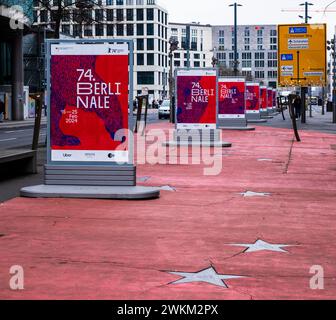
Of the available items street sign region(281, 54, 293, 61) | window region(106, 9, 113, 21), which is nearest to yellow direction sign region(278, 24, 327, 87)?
street sign region(281, 54, 293, 61)

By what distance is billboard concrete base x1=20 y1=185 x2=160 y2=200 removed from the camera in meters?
10.6

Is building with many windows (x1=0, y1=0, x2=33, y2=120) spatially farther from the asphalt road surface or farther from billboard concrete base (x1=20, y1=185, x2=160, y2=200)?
billboard concrete base (x1=20, y1=185, x2=160, y2=200)

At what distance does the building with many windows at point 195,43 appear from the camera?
183 meters

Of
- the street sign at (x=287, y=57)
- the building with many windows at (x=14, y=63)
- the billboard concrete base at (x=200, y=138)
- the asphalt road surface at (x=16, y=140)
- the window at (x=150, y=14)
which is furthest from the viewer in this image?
the window at (x=150, y=14)

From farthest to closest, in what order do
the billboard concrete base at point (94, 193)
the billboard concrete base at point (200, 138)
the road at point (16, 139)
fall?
the road at point (16, 139) < the billboard concrete base at point (200, 138) < the billboard concrete base at point (94, 193)

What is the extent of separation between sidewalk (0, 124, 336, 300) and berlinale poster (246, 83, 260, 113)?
31315 millimetres

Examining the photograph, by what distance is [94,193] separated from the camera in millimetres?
10656

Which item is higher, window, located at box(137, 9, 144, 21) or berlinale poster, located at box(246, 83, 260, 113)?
window, located at box(137, 9, 144, 21)

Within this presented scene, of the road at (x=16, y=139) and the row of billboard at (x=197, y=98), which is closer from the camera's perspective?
the row of billboard at (x=197, y=98)

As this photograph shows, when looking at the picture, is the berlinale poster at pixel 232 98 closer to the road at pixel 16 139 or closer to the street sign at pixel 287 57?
the road at pixel 16 139

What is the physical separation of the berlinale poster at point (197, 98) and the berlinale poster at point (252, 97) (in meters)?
22.2

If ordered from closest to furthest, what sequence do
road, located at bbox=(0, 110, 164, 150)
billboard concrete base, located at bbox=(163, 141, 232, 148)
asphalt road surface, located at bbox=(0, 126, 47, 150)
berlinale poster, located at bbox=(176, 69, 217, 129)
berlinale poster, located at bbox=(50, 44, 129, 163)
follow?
berlinale poster, located at bbox=(50, 44, 129, 163), berlinale poster, located at bbox=(176, 69, 217, 129), billboard concrete base, located at bbox=(163, 141, 232, 148), asphalt road surface, located at bbox=(0, 126, 47, 150), road, located at bbox=(0, 110, 164, 150)

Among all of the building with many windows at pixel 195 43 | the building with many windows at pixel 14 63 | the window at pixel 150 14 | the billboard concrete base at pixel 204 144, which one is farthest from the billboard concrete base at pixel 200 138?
the building with many windows at pixel 195 43
